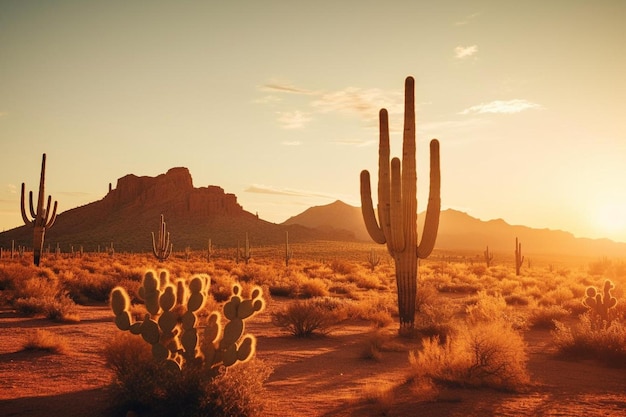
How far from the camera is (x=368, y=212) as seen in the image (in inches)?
624

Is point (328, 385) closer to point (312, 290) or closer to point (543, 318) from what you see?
point (543, 318)

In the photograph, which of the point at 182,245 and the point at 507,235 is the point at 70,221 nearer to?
the point at 182,245

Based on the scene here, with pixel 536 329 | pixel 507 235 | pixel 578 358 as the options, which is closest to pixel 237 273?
pixel 536 329

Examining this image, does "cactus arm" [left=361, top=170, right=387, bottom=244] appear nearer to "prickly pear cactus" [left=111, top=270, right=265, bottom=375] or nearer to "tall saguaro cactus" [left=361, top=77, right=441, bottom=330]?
"tall saguaro cactus" [left=361, top=77, right=441, bottom=330]

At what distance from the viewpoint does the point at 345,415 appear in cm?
700

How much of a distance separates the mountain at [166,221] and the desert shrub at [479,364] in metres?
83.4

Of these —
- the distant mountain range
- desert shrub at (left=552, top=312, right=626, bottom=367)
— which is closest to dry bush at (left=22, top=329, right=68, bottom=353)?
desert shrub at (left=552, top=312, right=626, bottom=367)

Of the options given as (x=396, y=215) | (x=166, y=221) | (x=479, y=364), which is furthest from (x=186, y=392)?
(x=166, y=221)

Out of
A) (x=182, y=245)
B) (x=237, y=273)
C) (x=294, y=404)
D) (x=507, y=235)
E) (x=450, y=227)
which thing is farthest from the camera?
(x=450, y=227)

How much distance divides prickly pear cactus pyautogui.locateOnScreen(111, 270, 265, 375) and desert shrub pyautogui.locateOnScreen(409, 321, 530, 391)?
317 centimetres

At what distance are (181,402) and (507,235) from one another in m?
189

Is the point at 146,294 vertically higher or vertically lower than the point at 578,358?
higher

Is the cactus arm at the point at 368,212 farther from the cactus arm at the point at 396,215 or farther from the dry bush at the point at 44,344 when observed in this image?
the dry bush at the point at 44,344

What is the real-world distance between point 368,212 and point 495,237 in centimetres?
17555
